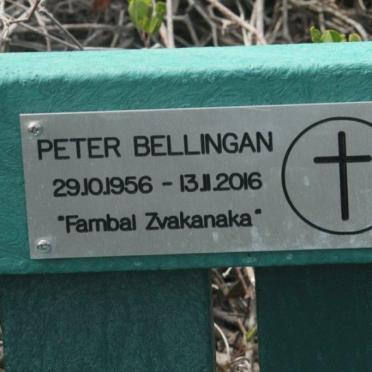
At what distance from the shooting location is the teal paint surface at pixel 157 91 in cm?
163

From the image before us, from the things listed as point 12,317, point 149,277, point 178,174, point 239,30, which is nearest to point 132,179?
point 178,174

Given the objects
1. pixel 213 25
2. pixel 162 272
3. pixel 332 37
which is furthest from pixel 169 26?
pixel 162 272

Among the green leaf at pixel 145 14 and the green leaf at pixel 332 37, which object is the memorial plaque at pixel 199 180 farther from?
the green leaf at pixel 145 14

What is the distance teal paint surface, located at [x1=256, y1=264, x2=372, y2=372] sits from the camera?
69.1 inches

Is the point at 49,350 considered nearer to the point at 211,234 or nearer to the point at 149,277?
the point at 149,277

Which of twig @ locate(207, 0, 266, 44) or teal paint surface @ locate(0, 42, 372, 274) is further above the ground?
twig @ locate(207, 0, 266, 44)

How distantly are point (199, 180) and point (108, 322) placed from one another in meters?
0.29

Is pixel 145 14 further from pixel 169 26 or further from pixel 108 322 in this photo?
pixel 108 322

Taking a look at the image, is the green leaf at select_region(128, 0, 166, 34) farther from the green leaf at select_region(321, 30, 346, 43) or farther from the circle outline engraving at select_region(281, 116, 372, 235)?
the circle outline engraving at select_region(281, 116, 372, 235)

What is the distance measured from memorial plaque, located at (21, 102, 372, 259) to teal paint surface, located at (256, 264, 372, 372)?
0.33 ft

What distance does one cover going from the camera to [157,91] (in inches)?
64.6

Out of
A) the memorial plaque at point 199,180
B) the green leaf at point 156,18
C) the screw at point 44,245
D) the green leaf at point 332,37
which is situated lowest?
the screw at point 44,245

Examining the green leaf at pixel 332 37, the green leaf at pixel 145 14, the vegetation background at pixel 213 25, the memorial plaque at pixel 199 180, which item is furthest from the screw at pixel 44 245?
the vegetation background at pixel 213 25

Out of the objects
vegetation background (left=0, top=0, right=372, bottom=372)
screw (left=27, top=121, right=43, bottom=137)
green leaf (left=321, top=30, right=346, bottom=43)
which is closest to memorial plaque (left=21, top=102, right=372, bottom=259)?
screw (left=27, top=121, right=43, bottom=137)
